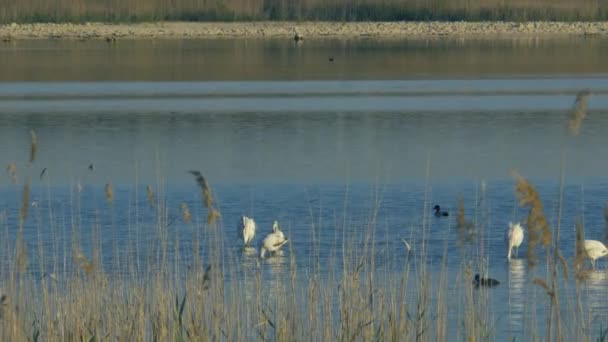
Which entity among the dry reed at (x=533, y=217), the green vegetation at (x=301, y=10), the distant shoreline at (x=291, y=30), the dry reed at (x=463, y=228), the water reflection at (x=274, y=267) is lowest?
the distant shoreline at (x=291, y=30)

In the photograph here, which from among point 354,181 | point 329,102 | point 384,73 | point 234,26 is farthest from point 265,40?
point 354,181

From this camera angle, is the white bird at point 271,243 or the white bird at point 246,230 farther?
the white bird at point 246,230

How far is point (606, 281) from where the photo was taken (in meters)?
8.06

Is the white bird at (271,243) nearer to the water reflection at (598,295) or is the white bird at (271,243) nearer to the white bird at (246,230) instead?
the white bird at (246,230)

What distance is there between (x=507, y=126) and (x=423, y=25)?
2948cm

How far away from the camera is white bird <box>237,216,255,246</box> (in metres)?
9.65

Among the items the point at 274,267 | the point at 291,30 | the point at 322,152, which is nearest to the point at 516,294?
the point at 274,267

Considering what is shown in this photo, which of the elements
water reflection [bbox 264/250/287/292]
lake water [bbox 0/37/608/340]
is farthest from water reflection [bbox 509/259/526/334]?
water reflection [bbox 264/250/287/292]

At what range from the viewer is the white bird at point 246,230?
31.7 feet

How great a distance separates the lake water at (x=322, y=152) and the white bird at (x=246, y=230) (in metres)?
0.12

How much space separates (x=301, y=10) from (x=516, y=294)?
44.3 m

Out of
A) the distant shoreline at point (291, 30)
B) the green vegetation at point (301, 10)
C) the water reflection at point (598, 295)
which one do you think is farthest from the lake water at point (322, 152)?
the green vegetation at point (301, 10)

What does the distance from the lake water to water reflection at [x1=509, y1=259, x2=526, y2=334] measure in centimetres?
2

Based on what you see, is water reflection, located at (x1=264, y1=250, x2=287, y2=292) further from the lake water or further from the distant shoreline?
the distant shoreline
